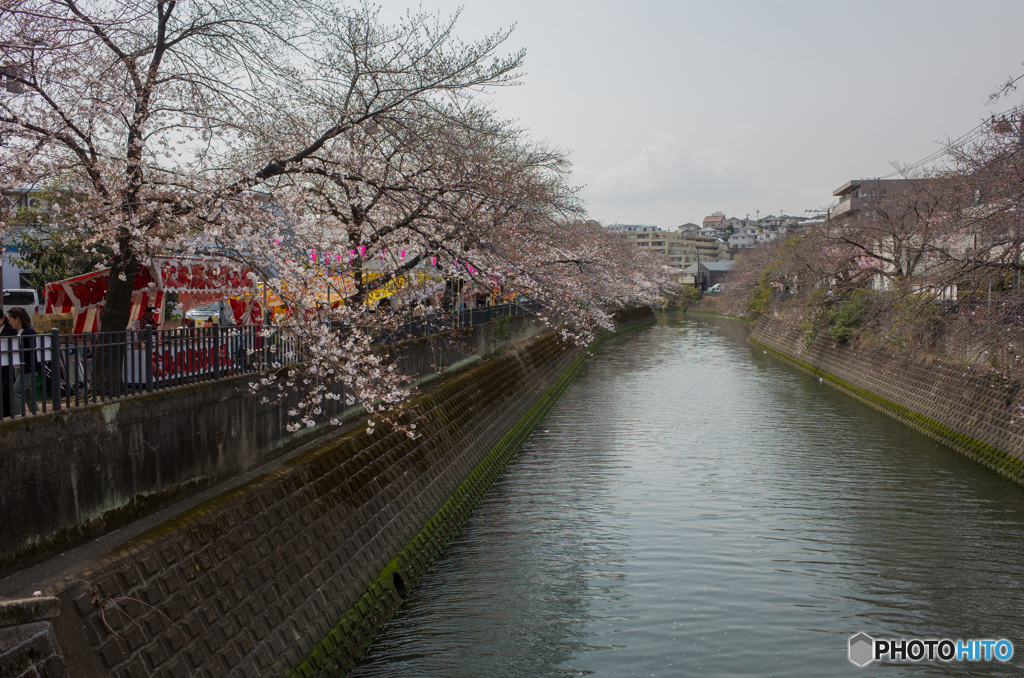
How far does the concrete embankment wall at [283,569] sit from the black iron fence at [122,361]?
1.44m

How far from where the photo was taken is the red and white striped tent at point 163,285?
34.6ft

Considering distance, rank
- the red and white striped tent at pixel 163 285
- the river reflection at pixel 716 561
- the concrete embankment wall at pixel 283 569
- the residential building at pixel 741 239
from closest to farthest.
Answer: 1. the concrete embankment wall at pixel 283 569
2. the river reflection at pixel 716 561
3. the red and white striped tent at pixel 163 285
4. the residential building at pixel 741 239

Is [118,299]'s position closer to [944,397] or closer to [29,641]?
[29,641]

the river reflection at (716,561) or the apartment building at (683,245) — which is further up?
the apartment building at (683,245)

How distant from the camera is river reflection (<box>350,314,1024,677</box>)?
358 inches

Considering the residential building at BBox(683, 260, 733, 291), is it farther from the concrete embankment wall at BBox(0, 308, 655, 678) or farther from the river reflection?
the concrete embankment wall at BBox(0, 308, 655, 678)

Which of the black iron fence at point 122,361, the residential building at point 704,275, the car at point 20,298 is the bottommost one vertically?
the black iron fence at point 122,361

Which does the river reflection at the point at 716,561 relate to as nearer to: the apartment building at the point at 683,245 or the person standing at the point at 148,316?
the person standing at the point at 148,316

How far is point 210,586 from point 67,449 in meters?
1.73

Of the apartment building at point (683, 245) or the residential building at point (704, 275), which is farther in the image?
the apartment building at point (683, 245)

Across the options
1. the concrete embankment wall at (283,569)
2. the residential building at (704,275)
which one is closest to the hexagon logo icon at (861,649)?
the concrete embankment wall at (283,569)

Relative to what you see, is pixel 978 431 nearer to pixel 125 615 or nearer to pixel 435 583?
pixel 435 583

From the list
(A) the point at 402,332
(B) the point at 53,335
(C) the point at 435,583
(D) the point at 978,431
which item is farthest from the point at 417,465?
(D) the point at 978,431

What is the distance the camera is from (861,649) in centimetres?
911
